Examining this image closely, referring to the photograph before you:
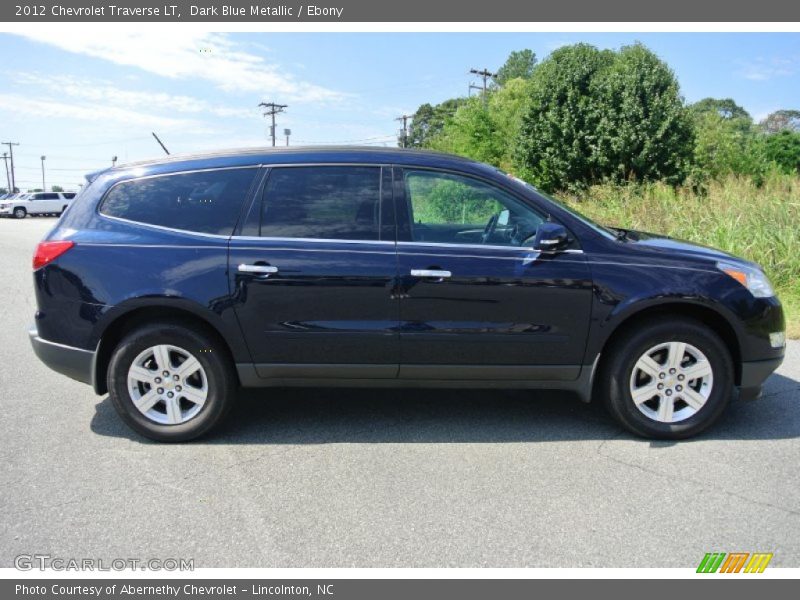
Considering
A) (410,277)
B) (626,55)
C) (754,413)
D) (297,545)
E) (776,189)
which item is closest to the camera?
(297,545)

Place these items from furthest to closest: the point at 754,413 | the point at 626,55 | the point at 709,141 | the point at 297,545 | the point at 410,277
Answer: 1. the point at 709,141
2. the point at 626,55
3. the point at 754,413
4. the point at 410,277
5. the point at 297,545

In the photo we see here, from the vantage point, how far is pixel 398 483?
3.66 m

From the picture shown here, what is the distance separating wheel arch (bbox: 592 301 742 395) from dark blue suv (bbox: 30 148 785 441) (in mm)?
15

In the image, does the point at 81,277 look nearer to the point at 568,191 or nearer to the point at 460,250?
the point at 460,250

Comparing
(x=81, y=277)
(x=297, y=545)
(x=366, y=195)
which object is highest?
(x=366, y=195)

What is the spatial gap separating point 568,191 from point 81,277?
46.3ft

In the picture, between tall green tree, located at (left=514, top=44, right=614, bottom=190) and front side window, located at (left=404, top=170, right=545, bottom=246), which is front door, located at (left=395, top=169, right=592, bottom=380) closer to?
front side window, located at (left=404, top=170, right=545, bottom=246)

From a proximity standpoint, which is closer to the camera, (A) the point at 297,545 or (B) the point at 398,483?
(A) the point at 297,545

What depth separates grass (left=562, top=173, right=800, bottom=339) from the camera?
29.2 feet

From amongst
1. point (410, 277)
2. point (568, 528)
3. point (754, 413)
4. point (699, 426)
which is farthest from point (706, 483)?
point (410, 277)

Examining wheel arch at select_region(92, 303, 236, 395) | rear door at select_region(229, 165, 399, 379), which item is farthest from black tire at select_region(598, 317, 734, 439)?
wheel arch at select_region(92, 303, 236, 395)

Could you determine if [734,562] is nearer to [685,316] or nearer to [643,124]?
[685,316]

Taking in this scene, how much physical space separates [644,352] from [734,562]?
147cm

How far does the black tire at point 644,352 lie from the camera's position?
4.12 meters
